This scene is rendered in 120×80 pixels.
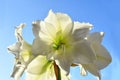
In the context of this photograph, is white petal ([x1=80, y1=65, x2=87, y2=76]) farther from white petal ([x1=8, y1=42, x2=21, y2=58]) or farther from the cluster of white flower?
white petal ([x1=8, y1=42, x2=21, y2=58])

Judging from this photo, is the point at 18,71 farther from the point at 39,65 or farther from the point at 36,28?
the point at 36,28

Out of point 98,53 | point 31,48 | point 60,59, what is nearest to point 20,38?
point 31,48

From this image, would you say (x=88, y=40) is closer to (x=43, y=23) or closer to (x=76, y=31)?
(x=76, y=31)

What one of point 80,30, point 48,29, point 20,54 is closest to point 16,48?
point 20,54

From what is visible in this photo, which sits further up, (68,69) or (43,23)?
(43,23)

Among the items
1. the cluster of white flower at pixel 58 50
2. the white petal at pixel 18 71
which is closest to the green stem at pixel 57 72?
the cluster of white flower at pixel 58 50

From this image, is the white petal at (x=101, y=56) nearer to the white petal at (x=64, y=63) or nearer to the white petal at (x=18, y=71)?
the white petal at (x=64, y=63)

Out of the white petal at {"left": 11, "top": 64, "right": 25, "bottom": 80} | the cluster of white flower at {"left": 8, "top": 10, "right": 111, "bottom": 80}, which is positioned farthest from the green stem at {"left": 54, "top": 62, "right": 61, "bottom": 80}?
the white petal at {"left": 11, "top": 64, "right": 25, "bottom": 80}

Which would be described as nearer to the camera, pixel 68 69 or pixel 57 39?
pixel 68 69
